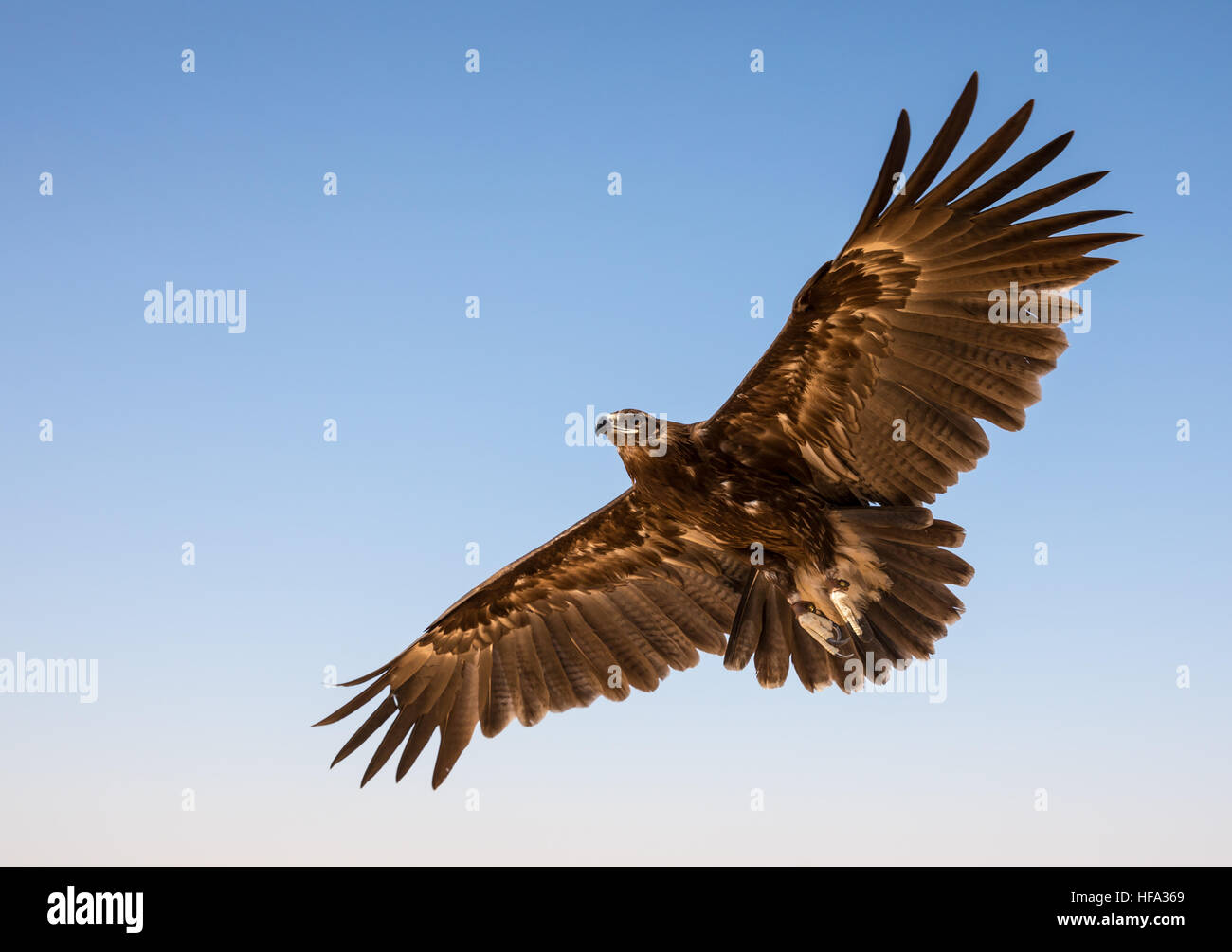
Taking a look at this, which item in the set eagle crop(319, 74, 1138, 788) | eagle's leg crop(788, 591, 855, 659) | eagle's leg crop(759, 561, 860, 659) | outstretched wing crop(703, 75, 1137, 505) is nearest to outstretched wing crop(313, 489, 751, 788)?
eagle crop(319, 74, 1138, 788)

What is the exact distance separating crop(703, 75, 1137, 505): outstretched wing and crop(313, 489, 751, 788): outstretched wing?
1505 millimetres

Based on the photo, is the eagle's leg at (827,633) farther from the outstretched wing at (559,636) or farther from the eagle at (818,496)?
the outstretched wing at (559,636)

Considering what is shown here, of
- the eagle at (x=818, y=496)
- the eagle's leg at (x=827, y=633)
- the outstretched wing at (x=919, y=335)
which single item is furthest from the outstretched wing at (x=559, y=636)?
the outstretched wing at (x=919, y=335)

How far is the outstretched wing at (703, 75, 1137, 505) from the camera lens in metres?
5.56

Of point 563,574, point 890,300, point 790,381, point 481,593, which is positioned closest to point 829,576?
point 790,381

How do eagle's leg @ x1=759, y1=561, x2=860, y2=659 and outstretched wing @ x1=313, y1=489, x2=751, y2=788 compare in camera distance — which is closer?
eagle's leg @ x1=759, y1=561, x2=860, y2=659

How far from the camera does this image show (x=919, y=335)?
20.1 ft

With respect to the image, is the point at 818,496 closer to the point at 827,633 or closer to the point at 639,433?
the point at 827,633

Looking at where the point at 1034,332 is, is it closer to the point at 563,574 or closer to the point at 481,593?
the point at 563,574

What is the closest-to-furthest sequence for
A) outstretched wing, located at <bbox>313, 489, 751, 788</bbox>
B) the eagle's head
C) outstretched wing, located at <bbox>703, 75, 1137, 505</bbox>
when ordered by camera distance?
outstretched wing, located at <bbox>703, 75, 1137, 505</bbox>
the eagle's head
outstretched wing, located at <bbox>313, 489, 751, 788</bbox>

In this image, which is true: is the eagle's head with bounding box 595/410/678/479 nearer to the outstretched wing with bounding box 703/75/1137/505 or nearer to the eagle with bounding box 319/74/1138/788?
the eagle with bounding box 319/74/1138/788

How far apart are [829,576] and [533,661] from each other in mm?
2735

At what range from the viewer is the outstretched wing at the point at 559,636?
26.3 ft

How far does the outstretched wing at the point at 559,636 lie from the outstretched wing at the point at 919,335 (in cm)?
151
